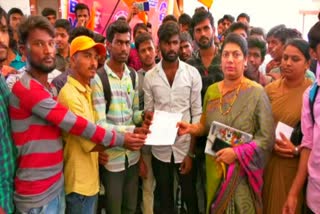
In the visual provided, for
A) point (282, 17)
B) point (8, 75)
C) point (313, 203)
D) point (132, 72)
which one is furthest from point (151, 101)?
point (282, 17)

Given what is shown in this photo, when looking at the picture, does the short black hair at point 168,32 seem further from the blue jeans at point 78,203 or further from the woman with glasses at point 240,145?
the blue jeans at point 78,203

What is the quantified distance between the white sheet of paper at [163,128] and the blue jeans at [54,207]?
0.67m

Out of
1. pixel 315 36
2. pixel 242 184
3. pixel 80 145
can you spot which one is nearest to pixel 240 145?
pixel 242 184

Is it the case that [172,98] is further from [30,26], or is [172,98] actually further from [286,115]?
[30,26]

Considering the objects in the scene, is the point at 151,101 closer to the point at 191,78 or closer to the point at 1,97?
the point at 191,78

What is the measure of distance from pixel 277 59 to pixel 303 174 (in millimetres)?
1643

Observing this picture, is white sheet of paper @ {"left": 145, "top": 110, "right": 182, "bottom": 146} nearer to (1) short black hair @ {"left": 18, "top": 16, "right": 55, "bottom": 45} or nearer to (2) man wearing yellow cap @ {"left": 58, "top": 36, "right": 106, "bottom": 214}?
(2) man wearing yellow cap @ {"left": 58, "top": 36, "right": 106, "bottom": 214}

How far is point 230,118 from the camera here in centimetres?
207

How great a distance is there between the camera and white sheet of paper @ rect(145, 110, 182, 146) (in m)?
2.16

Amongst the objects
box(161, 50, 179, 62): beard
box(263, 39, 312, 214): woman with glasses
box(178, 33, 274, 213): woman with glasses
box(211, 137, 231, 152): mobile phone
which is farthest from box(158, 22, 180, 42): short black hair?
box(211, 137, 231, 152): mobile phone

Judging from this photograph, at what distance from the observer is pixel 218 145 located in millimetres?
2068

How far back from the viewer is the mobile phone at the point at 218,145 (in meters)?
2.05

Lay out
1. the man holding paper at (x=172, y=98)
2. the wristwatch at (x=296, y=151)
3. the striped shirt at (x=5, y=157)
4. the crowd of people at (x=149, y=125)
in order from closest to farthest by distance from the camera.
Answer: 1. the striped shirt at (x=5, y=157)
2. the crowd of people at (x=149, y=125)
3. the wristwatch at (x=296, y=151)
4. the man holding paper at (x=172, y=98)

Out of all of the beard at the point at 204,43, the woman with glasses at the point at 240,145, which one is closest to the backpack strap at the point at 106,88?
the woman with glasses at the point at 240,145
